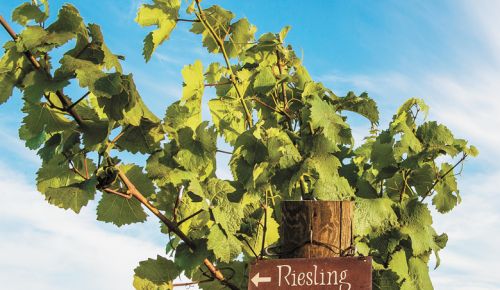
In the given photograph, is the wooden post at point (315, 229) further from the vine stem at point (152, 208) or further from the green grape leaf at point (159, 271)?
the green grape leaf at point (159, 271)

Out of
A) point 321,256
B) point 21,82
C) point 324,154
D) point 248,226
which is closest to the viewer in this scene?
point 21,82

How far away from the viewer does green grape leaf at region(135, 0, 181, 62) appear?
12.3ft

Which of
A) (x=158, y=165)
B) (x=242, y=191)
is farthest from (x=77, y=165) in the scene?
(x=242, y=191)

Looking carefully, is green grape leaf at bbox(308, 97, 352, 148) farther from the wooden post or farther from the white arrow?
the white arrow

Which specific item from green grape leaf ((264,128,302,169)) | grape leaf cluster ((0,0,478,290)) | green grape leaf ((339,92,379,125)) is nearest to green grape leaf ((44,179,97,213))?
grape leaf cluster ((0,0,478,290))

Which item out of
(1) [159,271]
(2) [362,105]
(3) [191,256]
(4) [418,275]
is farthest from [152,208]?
(4) [418,275]

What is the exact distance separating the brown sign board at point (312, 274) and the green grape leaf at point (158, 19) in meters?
1.31

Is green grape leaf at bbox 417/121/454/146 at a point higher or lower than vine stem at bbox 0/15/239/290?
higher

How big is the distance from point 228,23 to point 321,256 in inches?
63.9

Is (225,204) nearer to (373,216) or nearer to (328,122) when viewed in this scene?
(328,122)

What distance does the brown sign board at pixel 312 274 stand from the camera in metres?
3.33

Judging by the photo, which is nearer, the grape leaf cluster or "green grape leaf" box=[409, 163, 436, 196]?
the grape leaf cluster

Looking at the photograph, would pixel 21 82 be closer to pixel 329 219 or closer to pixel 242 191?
pixel 242 191

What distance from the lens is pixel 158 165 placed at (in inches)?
140
